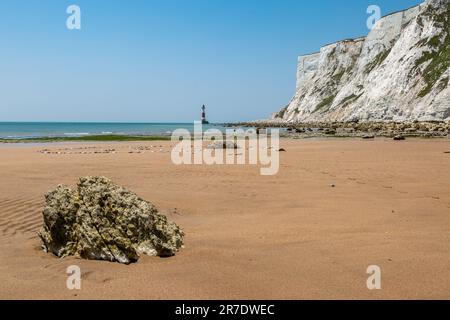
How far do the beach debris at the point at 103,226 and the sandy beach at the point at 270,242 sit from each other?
0.20 meters

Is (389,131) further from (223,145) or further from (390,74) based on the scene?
(390,74)

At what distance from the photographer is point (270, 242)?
5867 mm

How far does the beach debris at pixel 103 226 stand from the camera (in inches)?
200

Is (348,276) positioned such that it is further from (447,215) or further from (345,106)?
(345,106)

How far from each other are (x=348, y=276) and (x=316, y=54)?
433 ft

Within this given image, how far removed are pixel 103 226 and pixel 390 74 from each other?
82366mm

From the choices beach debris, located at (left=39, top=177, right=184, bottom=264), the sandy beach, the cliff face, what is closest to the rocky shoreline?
the cliff face

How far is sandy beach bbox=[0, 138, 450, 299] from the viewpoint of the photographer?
13.7 ft

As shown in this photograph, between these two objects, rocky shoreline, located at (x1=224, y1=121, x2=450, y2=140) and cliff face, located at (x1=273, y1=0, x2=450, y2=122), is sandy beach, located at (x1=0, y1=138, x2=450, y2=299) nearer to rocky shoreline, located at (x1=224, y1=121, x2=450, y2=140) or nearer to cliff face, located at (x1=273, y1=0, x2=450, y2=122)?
rocky shoreline, located at (x1=224, y1=121, x2=450, y2=140)

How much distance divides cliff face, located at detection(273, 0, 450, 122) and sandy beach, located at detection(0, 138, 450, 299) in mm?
60044

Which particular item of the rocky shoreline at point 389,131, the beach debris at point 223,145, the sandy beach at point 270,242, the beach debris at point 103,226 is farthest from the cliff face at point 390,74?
the beach debris at point 103,226

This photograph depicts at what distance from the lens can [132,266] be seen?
190 inches

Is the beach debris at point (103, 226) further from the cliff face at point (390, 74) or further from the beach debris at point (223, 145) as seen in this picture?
the cliff face at point (390, 74)

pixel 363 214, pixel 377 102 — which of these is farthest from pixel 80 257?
pixel 377 102
